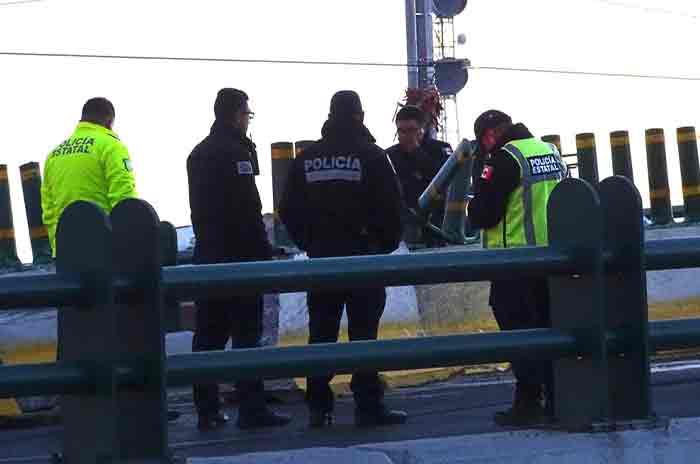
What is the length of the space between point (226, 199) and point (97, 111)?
0.97 metres

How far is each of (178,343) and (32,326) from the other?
101 centimetres

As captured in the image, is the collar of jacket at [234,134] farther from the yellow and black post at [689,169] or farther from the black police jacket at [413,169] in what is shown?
the yellow and black post at [689,169]

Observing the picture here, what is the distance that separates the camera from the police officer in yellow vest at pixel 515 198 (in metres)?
8.34

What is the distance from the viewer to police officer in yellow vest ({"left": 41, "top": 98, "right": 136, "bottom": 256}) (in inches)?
359

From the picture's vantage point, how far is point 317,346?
4.56 m

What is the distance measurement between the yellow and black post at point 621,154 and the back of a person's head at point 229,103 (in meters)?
9.52

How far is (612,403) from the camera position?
4.71m

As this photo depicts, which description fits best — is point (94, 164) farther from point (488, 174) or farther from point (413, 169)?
point (413, 169)

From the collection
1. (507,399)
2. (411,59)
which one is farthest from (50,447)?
(411,59)

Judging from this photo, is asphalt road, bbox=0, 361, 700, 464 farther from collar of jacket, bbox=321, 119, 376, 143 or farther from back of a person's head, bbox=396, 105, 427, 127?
back of a person's head, bbox=396, 105, 427, 127

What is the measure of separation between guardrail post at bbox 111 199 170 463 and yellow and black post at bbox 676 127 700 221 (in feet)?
38.3

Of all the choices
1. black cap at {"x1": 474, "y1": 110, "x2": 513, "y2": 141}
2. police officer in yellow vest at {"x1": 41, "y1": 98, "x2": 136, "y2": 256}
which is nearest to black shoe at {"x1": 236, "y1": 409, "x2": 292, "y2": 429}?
police officer in yellow vest at {"x1": 41, "y1": 98, "x2": 136, "y2": 256}

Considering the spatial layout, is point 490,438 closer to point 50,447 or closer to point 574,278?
point 574,278

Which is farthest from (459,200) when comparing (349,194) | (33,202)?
(33,202)
